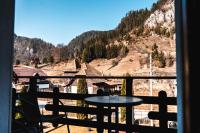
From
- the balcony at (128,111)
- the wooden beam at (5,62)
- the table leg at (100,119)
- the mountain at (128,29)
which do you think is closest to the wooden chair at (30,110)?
the balcony at (128,111)

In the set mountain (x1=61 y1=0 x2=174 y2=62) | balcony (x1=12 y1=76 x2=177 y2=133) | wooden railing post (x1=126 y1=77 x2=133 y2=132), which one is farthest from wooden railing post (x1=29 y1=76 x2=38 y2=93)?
mountain (x1=61 y1=0 x2=174 y2=62)

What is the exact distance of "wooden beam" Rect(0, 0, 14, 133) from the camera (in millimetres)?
944

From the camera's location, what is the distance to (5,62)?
95cm

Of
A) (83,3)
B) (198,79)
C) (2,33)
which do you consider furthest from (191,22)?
(83,3)

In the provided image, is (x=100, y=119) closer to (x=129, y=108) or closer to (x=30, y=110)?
(x=129, y=108)

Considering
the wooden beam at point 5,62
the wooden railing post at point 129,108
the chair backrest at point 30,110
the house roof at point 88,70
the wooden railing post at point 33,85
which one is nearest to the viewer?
the wooden beam at point 5,62

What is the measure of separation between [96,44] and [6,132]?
837 inches

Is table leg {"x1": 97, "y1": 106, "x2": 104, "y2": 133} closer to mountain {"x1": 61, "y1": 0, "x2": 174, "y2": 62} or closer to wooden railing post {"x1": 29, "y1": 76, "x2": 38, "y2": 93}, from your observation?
wooden railing post {"x1": 29, "y1": 76, "x2": 38, "y2": 93}

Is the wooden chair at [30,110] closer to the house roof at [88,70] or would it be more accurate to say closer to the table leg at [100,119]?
the table leg at [100,119]

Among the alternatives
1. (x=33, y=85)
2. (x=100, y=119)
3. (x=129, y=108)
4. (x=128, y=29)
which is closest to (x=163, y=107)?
(x=129, y=108)

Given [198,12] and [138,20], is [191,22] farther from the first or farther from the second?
[138,20]

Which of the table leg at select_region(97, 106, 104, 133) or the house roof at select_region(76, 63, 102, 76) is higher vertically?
the house roof at select_region(76, 63, 102, 76)

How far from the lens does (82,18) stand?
1145 inches

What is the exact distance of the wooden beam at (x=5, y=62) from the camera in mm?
944
